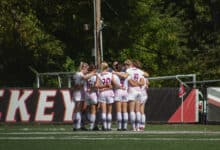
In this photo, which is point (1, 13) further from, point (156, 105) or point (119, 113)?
point (119, 113)

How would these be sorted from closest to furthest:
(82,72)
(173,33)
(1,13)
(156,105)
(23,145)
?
1. (23,145)
2. (82,72)
3. (156,105)
4. (1,13)
5. (173,33)

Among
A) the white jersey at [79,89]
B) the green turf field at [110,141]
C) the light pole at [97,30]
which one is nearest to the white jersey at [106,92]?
the white jersey at [79,89]

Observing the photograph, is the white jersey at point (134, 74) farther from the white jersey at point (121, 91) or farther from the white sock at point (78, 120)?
the white sock at point (78, 120)

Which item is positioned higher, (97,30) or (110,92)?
(97,30)

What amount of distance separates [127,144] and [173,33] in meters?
29.6

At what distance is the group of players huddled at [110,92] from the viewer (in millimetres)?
24953

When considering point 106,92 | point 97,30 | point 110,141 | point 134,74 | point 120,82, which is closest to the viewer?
point 110,141

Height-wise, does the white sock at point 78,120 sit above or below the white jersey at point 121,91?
below

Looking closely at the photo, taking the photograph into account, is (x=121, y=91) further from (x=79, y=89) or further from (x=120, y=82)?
(x=79, y=89)

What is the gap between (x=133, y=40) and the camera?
47812mm

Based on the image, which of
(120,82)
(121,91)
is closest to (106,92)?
(121,91)

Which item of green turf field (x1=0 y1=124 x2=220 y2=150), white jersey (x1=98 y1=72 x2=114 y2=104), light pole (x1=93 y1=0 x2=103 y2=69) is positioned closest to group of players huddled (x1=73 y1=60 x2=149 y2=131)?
white jersey (x1=98 y1=72 x2=114 y2=104)

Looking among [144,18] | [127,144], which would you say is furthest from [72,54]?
[127,144]

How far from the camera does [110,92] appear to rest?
25281 mm
